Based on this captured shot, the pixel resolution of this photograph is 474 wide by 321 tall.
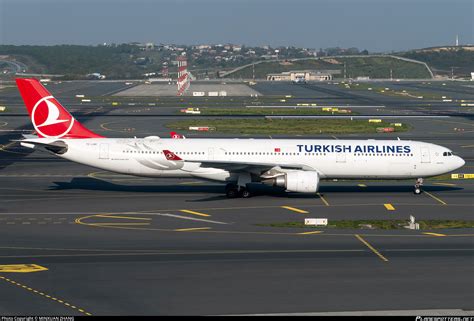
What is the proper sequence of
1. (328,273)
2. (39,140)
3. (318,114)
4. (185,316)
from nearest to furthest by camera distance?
(185,316), (328,273), (39,140), (318,114)

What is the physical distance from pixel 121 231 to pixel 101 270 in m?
9.13

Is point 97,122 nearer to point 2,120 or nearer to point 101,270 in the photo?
point 2,120

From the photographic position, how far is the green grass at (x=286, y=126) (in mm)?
99438

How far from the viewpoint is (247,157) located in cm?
5694

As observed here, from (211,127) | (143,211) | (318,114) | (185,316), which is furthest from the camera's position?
(318,114)


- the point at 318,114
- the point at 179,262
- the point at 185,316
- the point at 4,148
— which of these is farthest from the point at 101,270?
the point at 318,114

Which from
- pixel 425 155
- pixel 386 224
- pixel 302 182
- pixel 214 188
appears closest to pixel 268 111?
pixel 214 188

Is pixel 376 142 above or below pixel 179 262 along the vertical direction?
above

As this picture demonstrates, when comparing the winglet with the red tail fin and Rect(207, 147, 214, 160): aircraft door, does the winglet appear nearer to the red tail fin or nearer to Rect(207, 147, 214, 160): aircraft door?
Rect(207, 147, 214, 160): aircraft door

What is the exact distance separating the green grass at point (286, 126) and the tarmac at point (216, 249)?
107 feet

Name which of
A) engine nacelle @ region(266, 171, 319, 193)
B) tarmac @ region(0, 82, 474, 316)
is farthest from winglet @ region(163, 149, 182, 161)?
engine nacelle @ region(266, 171, 319, 193)

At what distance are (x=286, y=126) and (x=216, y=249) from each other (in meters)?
66.1

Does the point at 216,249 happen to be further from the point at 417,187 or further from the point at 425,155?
the point at 425,155

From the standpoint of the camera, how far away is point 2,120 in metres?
115
